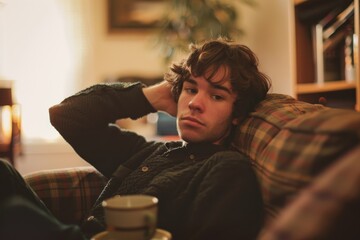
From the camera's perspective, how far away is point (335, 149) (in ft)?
2.79

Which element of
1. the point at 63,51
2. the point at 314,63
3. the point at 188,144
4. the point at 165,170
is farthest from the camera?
the point at 63,51

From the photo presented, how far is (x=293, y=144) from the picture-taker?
99cm

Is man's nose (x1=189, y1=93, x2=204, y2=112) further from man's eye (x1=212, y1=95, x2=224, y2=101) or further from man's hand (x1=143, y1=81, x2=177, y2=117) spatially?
man's hand (x1=143, y1=81, x2=177, y2=117)

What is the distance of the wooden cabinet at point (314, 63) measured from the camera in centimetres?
200

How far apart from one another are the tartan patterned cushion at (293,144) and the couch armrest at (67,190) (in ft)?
1.89

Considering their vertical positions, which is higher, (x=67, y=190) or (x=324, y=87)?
(x=324, y=87)

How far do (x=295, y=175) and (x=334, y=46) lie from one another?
4.33 feet

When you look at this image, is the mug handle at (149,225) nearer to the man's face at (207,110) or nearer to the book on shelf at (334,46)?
the man's face at (207,110)

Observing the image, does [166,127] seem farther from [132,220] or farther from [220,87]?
[132,220]

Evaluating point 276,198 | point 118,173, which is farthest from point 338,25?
point 276,198

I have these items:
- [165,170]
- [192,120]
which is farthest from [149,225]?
[192,120]

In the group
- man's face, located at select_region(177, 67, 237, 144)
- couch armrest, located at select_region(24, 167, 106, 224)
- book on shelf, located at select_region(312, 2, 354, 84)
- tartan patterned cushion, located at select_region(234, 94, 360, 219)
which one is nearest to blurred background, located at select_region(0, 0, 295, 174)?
book on shelf, located at select_region(312, 2, 354, 84)

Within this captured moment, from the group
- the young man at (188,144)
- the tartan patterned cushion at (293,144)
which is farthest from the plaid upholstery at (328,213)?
the young man at (188,144)

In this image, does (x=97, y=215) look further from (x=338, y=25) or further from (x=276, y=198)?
(x=338, y=25)
